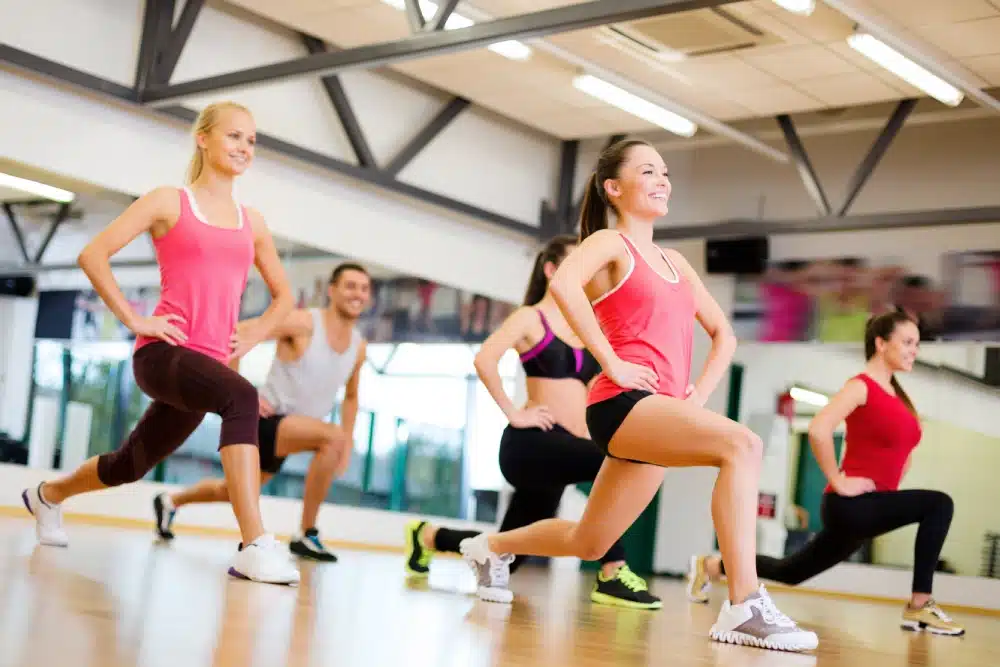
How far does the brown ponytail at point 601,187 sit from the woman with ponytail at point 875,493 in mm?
1712

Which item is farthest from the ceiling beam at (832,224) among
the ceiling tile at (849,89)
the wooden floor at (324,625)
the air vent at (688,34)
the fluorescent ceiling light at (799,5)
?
the wooden floor at (324,625)

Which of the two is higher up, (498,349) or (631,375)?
(498,349)

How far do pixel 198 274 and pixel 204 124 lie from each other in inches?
19.1

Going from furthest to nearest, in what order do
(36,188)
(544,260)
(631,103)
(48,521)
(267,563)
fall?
(631,103) → (36,188) → (544,260) → (48,521) → (267,563)

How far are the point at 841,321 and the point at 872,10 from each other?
137 inches

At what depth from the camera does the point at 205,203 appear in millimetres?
3955

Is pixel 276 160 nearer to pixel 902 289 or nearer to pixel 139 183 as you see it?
pixel 139 183

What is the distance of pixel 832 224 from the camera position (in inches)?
366

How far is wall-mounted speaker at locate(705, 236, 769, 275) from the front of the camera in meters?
10.1

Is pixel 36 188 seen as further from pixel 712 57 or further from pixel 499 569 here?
pixel 499 569

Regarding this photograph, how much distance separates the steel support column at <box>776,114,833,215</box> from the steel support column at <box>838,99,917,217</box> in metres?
0.16

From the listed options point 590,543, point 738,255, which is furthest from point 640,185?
point 738,255

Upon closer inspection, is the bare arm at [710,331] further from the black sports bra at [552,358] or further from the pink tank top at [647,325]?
the black sports bra at [552,358]

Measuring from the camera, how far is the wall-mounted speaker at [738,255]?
1008 centimetres
